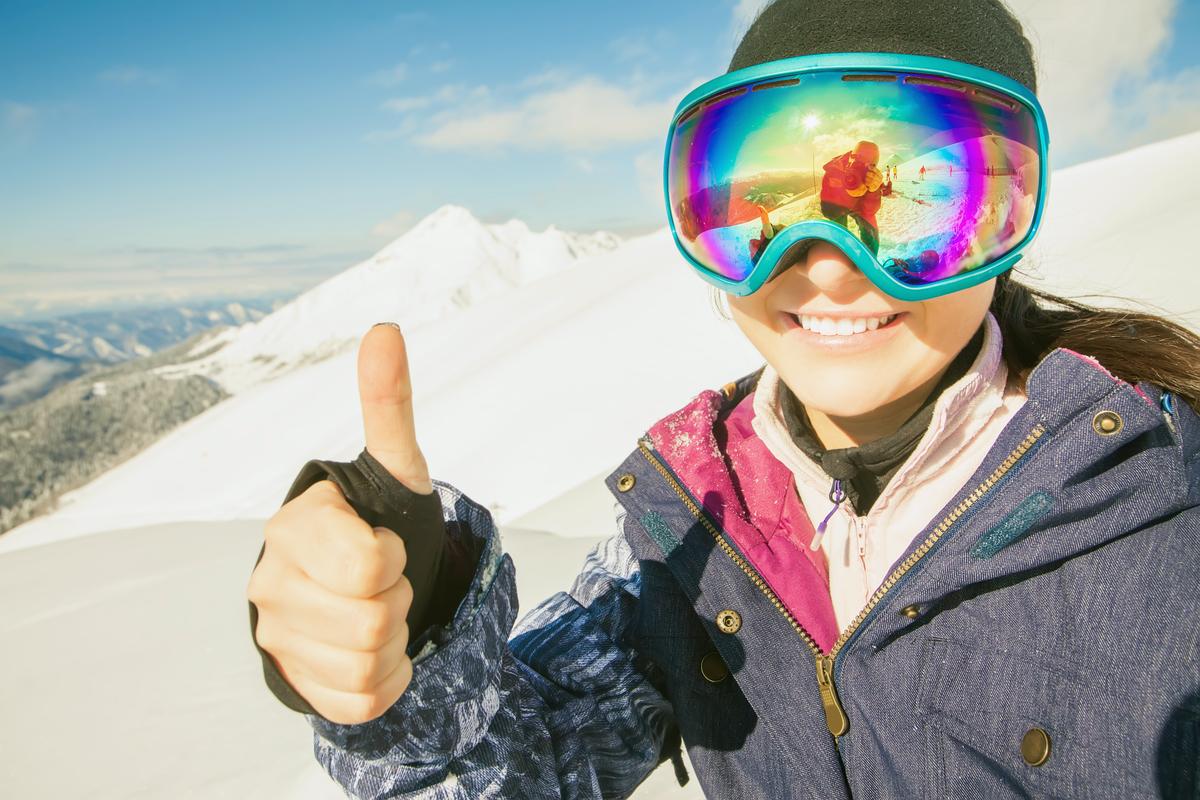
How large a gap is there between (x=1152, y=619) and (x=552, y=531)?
384 cm

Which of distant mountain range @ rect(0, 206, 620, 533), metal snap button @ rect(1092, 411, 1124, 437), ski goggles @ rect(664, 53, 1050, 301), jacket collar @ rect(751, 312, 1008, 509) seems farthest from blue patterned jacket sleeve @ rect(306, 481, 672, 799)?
distant mountain range @ rect(0, 206, 620, 533)

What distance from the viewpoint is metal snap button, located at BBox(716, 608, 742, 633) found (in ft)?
4.17

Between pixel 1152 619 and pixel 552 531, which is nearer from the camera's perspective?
pixel 1152 619

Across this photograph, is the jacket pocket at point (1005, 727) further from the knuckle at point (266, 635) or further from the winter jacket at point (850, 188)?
the knuckle at point (266, 635)

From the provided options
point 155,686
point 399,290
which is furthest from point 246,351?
point 155,686

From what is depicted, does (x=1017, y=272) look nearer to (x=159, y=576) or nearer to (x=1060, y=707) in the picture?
(x=1060, y=707)

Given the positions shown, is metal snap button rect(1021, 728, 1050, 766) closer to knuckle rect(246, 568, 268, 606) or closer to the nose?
the nose

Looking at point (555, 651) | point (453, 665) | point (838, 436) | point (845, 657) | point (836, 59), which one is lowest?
point (555, 651)

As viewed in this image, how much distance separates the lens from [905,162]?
1199mm

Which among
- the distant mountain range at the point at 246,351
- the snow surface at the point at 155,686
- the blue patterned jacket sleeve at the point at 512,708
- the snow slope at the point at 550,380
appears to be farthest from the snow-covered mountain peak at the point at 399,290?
the blue patterned jacket sleeve at the point at 512,708

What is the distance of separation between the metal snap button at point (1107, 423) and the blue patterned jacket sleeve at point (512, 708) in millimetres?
886

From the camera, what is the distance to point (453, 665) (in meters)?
1.05

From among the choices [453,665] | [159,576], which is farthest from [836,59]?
[159,576]

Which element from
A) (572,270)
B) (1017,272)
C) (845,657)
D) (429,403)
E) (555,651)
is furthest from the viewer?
(572,270)
